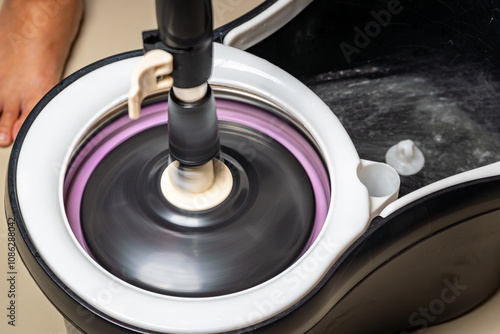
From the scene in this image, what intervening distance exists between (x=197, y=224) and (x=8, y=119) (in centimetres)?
67

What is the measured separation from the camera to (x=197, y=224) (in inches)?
37.5

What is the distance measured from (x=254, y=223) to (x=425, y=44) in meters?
0.53

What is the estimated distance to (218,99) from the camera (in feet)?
3.51

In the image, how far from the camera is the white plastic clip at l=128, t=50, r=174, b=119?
0.76 metres

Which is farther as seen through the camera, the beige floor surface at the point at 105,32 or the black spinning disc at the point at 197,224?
the beige floor surface at the point at 105,32

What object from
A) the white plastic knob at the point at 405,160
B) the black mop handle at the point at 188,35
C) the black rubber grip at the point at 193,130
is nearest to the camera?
the black mop handle at the point at 188,35

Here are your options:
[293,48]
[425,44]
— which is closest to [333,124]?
[293,48]

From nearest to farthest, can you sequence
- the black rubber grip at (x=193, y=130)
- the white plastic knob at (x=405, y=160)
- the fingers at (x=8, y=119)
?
the black rubber grip at (x=193, y=130)
the white plastic knob at (x=405, y=160)
the fingers at (x=8, y=119)

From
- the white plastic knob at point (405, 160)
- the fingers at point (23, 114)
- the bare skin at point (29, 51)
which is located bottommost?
the white plastic knob at point (405, 160)

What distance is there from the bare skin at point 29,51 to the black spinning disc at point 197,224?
52 centimetres

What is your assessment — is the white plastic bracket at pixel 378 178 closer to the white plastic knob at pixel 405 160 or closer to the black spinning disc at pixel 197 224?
the black spinning disc at pixel 197 224

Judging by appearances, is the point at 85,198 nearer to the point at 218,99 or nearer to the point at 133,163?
the point at 133,163

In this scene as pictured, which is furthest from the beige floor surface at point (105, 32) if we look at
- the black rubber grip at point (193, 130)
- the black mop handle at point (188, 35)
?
the black mop handle at point (188, 35)

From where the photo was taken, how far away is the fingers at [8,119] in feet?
4.81
